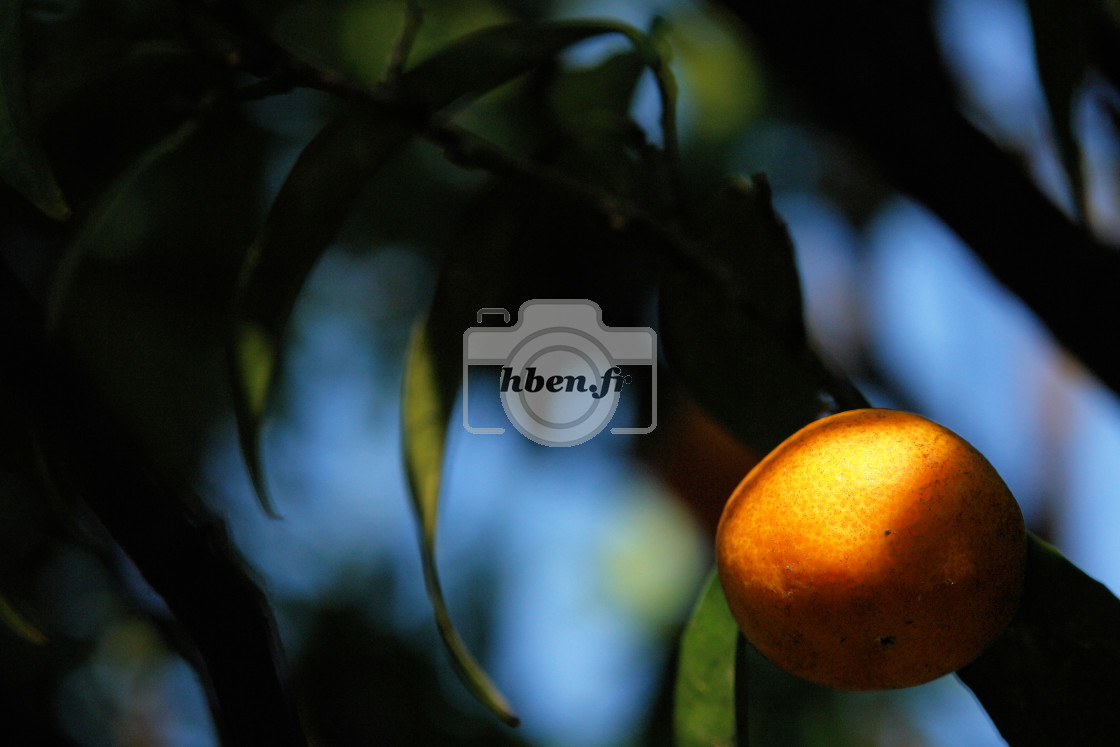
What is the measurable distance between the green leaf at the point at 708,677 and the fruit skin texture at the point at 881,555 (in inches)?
4.9

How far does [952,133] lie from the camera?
837 mm

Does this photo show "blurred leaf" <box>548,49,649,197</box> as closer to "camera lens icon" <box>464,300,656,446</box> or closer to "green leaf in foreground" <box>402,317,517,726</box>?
"camera lens icon" <box>464,300,656,446</box>

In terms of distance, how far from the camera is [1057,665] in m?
0.65

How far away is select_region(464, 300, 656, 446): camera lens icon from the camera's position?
89cm

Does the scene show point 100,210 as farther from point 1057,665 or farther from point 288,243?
point 1057,665

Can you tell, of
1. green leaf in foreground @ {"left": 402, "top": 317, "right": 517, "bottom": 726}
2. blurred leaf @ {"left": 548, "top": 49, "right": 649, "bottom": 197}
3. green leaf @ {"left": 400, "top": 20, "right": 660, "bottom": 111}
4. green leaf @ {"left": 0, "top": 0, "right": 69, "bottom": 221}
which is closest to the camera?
green leaf @ {"left": 0, "top": 0, "right": 69, "bottom": 221}

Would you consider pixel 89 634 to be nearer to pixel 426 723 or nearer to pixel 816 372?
pixel 426 723

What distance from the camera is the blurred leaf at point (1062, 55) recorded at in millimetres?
696

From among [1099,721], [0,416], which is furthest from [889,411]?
[0,416]

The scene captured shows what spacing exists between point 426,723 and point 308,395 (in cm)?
89

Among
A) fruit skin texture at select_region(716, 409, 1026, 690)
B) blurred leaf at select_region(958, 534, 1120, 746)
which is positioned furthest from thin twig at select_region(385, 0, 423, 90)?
blurred leaf at select_region(958, 534, 1120, 746)

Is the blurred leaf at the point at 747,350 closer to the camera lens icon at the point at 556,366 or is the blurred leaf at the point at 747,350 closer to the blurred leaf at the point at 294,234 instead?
the camera lens icon at the point at 556,366

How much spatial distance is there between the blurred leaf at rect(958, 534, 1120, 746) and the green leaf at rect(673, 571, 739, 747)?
19cm

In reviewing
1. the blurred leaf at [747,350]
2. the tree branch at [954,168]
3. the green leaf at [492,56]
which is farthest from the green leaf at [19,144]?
the tree branch at [954,168]
